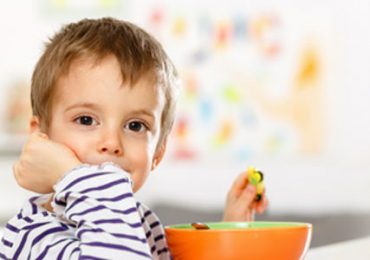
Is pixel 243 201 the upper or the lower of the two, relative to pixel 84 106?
lower

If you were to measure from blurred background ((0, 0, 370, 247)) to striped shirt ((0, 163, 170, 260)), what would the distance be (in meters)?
3.56

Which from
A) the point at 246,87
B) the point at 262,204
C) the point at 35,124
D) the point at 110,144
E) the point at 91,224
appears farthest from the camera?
the point at 246,87

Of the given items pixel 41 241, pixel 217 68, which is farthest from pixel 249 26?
pixel 41 241

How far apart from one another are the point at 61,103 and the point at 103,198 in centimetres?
20

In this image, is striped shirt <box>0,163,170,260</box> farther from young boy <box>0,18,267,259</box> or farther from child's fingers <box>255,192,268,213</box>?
child's fingers <box>255,192,268,213</box>

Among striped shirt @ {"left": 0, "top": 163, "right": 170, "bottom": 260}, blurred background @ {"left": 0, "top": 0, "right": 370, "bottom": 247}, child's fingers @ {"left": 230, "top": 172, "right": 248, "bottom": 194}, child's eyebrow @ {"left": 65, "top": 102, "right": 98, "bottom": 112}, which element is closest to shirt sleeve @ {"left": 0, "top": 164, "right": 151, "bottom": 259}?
striped shirt @ {"left": 0, "top": 163, "right": 170, "bottom": 260}

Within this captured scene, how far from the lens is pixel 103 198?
939 mm

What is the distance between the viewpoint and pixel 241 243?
37.5 inches

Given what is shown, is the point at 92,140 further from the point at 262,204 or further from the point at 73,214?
the point at 262,204

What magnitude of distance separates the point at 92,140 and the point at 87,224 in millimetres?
142

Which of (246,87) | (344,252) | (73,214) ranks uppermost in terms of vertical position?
(246,87)

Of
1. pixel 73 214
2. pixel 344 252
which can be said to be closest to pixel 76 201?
pixel 73 214

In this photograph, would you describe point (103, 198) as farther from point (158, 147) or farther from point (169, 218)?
point (169, 218)

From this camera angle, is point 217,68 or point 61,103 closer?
point 61,103
